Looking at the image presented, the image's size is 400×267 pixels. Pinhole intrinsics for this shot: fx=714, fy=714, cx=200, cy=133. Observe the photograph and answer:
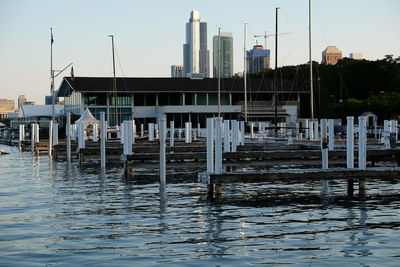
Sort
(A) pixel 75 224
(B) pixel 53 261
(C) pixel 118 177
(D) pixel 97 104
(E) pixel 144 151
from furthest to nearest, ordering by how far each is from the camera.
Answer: (D) pixel 97 104 → (E) pixel 144 151 → (C) pixel 118 177 → (A) pixel 75 224 → (B) pixel 53 261

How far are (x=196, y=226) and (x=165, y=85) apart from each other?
A: 75.6 meters

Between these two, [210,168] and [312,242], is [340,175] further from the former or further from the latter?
[312,242]

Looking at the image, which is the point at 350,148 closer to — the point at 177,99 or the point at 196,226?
the point at 196,226

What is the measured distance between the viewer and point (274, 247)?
13.6 meters

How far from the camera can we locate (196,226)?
16.1 m

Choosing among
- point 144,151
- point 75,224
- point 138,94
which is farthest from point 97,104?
point 75,224

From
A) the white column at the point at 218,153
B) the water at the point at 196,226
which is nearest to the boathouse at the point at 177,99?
the water at the point at 196,226

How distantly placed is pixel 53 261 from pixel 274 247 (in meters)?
4.13

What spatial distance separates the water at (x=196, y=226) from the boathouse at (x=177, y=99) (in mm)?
61752

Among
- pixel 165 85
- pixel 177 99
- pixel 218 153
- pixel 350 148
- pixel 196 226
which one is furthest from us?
pixel 177 99

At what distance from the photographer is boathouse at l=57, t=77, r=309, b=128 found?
8694cm

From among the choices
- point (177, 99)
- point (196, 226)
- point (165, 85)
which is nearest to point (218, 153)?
point (196, 226)

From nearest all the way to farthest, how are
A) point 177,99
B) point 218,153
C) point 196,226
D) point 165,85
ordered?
1. point 196,226
2. point 218,153
3. point 165,85
4. point 177,99

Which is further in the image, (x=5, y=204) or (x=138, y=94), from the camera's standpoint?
(x=138, y=94)
